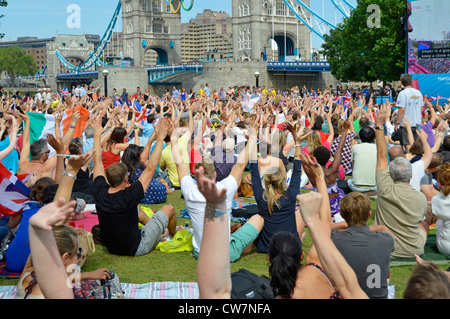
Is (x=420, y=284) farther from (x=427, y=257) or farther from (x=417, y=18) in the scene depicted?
(x=417, y=18)

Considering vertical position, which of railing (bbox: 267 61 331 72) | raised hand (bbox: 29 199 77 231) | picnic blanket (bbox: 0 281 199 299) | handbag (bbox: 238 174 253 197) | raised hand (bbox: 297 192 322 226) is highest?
railing (bbox: 267 61 331 72)

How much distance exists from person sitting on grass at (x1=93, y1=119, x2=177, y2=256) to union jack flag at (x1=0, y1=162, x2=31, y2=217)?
2.46ft

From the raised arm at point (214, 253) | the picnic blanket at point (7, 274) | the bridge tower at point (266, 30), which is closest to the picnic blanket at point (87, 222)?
the picnic blanket at point (7, 274)

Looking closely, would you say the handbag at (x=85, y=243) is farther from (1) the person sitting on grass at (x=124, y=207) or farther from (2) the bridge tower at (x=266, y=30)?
(2) the bridge tower at (x=266, y=30)

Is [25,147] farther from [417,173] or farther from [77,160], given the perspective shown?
[417,173]

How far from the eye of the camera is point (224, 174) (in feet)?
27.9

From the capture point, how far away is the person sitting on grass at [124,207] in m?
5.51

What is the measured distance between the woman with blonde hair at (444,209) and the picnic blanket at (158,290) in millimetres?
2749

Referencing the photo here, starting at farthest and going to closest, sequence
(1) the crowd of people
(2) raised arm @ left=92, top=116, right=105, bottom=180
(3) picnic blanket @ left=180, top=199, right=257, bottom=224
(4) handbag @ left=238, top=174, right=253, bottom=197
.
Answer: (4) handbag @ left=238, top=174, right=253, bottom=197 < (3) picnic blanket @ left=180, top=199, right=257, bottom=224 < (2) raised arm @ left=92, top=116, right=105, bottom=180 < (1) the crowd of people

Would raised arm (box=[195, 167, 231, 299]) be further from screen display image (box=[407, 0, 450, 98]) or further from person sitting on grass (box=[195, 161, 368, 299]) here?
screen display image (box=[407, 0, 450, 98])

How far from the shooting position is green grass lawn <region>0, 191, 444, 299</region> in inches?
210

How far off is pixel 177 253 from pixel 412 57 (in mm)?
21466

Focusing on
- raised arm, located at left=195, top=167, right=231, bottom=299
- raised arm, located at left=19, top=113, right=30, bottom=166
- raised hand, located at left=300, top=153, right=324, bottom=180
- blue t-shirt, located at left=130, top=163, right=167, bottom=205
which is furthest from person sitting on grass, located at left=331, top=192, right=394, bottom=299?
blue t-shirt, located at left=130, top=163, right=167, bottom=205
